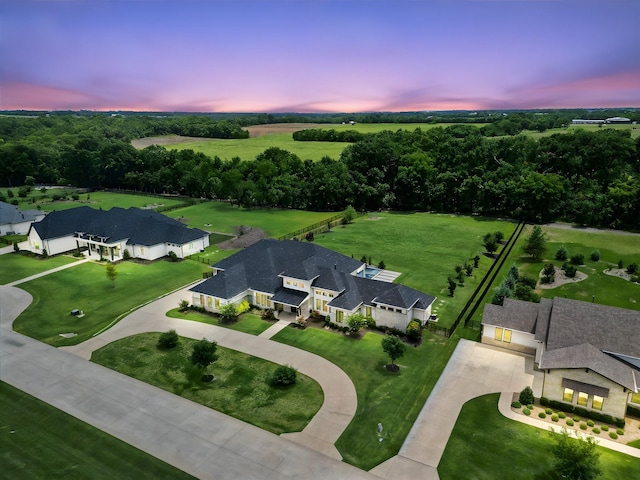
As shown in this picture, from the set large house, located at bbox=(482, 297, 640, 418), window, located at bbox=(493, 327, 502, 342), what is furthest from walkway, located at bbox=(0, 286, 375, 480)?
window, located at bbox=(493, 327, 502, 342)

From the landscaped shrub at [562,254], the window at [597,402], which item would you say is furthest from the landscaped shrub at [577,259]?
the window at [597,402]

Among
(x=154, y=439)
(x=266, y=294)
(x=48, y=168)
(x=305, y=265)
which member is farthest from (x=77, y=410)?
(x=48, y=168)

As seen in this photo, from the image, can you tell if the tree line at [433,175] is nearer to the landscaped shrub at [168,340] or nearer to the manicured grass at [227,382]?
the landscaped shrub at [168,340]

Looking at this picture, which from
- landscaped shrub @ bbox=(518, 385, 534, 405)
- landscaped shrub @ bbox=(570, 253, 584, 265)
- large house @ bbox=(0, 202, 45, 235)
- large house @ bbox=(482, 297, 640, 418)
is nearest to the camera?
large house @ bbox=(482, 297, 640, 418)

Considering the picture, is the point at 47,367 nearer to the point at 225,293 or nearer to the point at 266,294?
the point at 225,293

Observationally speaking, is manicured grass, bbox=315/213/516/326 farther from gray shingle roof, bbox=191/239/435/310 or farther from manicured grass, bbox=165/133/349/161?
manicured grass, bbox=165/133/349/161

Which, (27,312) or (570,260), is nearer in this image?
(27,312)

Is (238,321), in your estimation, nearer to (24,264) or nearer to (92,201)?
(24,264)
